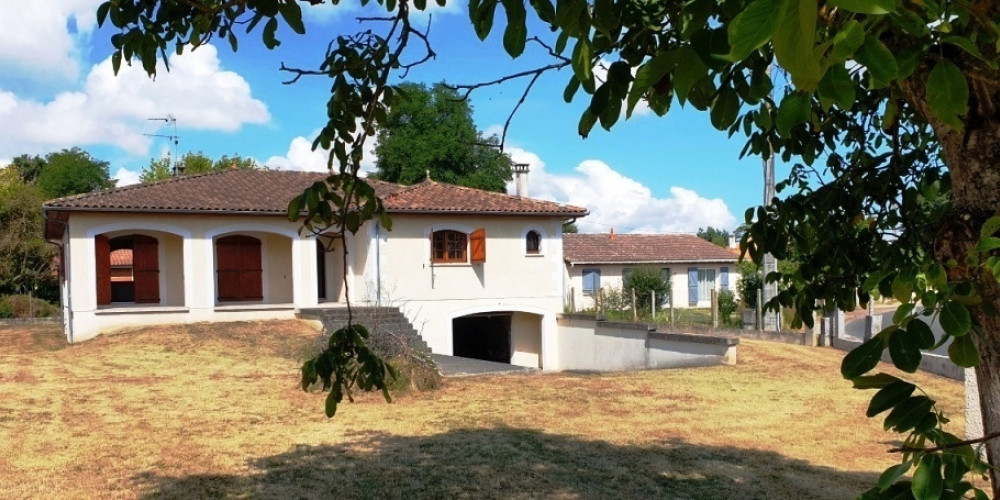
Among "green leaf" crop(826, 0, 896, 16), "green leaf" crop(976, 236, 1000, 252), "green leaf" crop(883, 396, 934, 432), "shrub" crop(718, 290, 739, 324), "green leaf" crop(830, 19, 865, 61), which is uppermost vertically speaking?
"green leaf" crop(830, 19, 865, 61)

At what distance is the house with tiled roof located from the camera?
763 inches

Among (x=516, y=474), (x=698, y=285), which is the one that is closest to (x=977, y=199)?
(x=516, y=474)

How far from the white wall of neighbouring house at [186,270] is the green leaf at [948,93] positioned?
18.0 metres

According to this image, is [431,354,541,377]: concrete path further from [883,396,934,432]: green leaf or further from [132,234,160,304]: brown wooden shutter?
[883,396,934,432]: green leaf

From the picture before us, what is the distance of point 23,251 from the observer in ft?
114

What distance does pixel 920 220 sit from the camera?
3.95 metres

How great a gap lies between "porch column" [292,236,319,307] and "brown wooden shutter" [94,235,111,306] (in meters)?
4.58

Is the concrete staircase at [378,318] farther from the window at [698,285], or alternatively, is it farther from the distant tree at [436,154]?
the window at [698,285]

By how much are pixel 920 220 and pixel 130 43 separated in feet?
12.3

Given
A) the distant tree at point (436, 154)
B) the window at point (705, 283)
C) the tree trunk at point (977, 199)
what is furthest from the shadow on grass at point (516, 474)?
the window at point (705, 283)

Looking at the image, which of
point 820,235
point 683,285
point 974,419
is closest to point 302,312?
point 974,419

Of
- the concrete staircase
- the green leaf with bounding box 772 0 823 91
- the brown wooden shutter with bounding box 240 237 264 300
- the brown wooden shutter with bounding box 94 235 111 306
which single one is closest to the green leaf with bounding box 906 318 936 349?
the green leaf with bounding box 772 0 823 91

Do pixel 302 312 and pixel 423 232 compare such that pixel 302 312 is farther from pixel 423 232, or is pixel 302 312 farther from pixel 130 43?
pixel 130 43

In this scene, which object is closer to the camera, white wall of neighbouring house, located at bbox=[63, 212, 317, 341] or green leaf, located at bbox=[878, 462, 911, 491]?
green leaf, located at bbox=[878, 462, 911, 491]
